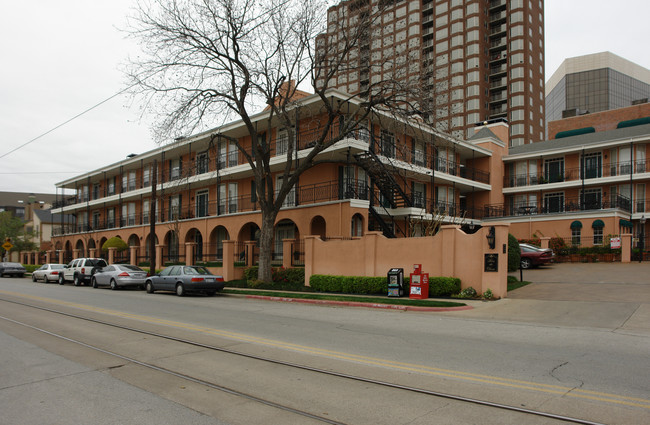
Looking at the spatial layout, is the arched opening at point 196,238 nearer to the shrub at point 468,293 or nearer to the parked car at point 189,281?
the parked car at point 189,281

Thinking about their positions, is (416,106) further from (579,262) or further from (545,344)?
(579,262)

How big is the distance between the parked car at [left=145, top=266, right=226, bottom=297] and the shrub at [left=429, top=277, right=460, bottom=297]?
9.62m

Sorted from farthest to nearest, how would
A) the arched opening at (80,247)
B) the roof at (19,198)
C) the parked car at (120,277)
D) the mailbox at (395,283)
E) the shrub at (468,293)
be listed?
the roof at (19,198)
the arched opening at (80,247)
the parked car at (120,277)
the mailbox at (395,283)
the shrub at (468,293)

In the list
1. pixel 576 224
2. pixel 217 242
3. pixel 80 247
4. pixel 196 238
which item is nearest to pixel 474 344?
pixel 217 242

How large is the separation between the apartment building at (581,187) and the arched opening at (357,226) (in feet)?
56.0

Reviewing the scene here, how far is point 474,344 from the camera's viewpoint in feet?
30.3

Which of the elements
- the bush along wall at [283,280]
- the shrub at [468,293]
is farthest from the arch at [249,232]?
the shrub at [468,293]

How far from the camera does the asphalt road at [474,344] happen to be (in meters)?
5.88

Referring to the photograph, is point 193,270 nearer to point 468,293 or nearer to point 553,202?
point 468,293

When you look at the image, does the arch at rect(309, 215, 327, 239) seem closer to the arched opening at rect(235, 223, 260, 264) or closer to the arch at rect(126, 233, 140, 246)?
the arched opening at rect(235, 223, 260, 264)

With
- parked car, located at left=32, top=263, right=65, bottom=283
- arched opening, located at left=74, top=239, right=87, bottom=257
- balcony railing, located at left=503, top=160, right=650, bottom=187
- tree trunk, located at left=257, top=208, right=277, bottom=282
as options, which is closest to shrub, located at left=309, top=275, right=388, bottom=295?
tree trunk, located at left=257, top=208, right=277, bottom=282

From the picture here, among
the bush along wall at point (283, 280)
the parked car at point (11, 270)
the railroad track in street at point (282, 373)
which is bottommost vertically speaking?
the parked car at point (11, 270)

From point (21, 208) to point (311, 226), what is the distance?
3974 inches

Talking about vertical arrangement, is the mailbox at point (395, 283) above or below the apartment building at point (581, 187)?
below
